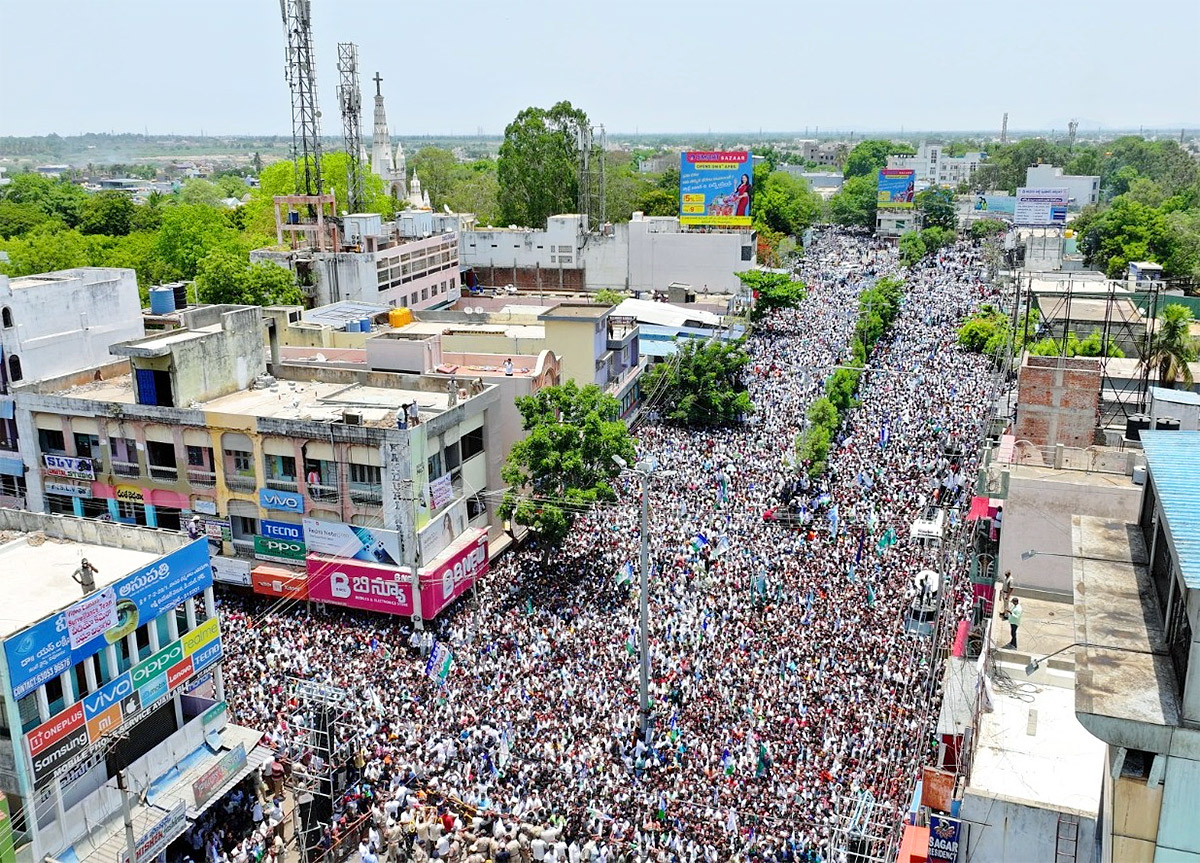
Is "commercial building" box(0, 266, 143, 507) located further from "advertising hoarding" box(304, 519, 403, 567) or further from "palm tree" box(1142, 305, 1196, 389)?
"palm tree" box(1142, 305, 1196, 389)

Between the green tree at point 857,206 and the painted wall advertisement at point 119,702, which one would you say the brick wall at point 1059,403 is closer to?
the painted wall advertisement at point 119,702

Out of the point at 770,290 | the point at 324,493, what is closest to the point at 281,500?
the point at 324,493

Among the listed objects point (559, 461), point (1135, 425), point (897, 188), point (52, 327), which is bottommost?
point (559, 461)

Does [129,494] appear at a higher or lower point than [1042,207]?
lower

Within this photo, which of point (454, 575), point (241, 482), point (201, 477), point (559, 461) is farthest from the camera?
point (559, 461)

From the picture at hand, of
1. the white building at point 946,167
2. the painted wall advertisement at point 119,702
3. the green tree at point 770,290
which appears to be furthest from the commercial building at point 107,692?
the white building at point 946,167

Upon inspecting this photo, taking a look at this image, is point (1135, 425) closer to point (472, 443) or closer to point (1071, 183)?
point (472, 443)

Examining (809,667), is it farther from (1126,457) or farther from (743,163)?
(743,163)
